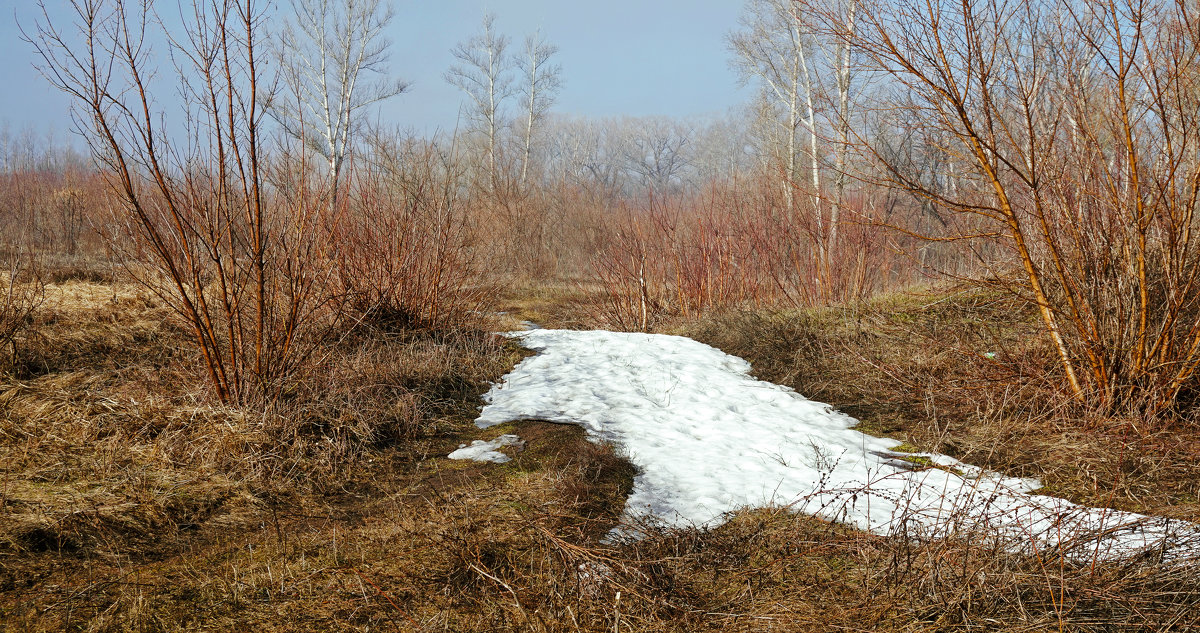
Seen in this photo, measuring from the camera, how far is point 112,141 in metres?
3.22

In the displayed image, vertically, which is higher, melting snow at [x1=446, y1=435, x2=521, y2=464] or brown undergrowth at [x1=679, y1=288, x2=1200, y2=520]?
brown undergrowth at [x1=679, y1=288, x2=1200, y2=520]

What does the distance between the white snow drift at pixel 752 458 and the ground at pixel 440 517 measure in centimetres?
16

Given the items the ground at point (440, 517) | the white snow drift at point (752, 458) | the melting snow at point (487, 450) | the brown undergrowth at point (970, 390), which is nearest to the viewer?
the ground at point (440, 517)

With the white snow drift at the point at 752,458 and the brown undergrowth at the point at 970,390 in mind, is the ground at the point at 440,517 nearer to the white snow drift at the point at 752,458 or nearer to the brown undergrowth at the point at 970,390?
the brown undergrowth at the point at 970,390

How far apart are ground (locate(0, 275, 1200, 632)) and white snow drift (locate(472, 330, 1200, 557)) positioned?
0.16 m

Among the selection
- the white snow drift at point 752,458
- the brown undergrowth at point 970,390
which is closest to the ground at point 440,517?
the brown undergrowth at point 970,390

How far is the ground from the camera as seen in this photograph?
2.13 metres

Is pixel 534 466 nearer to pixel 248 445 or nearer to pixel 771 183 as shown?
pixel 248 445

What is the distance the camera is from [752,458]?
375 cm

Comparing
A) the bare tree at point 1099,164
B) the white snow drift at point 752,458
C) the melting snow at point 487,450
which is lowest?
the melting snow at point 487,450

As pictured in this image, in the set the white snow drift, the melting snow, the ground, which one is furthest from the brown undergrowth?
the melting snow

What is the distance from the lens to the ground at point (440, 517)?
213 cm

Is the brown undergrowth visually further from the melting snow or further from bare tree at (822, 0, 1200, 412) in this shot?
the melting snow

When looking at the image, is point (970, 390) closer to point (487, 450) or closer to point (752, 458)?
point (752, 458)
